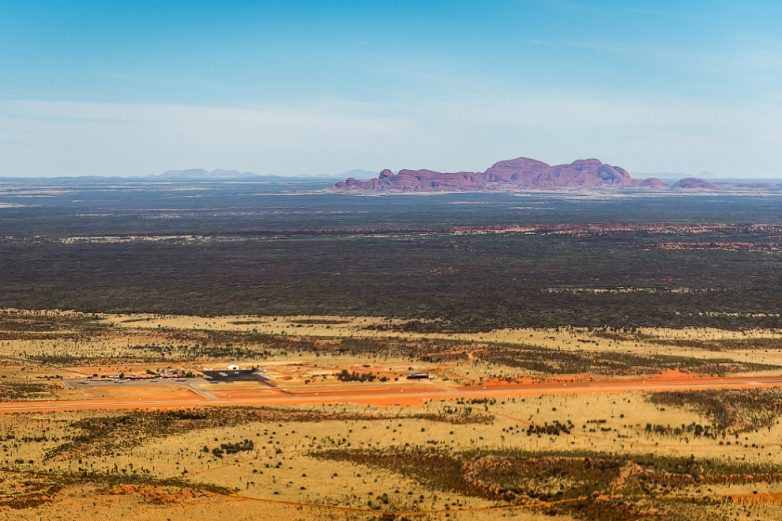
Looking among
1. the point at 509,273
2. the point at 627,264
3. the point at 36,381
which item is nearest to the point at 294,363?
the point at 36,381

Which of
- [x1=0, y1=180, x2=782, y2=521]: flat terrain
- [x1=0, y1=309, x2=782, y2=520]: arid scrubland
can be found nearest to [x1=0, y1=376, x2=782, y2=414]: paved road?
→ [x1=0, y1=180, x2=782, y2=521]: flat terrain

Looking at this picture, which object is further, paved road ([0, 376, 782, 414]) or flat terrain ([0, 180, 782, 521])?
paved road ([0, 376, 782, 414])

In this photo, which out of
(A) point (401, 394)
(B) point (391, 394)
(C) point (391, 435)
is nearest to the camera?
(C) point (391, 435)

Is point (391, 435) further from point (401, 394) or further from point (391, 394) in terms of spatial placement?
point (401, 394)

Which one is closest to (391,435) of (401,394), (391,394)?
(391,394)

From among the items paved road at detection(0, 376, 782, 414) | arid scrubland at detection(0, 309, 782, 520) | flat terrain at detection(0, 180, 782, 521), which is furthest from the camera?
paved road at detection(0, 376, 782, 414)

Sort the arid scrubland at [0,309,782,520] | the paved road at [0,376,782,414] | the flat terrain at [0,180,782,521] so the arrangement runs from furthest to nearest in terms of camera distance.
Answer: the paved road at [0,376,782,414] < the flat terrain at [0,180,782,521] < the arid scrubland at [0,309,782,520]

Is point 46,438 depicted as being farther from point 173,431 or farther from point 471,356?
point 471,356

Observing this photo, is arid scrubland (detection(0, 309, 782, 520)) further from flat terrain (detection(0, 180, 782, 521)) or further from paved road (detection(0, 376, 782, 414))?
paved road (detection(0, 376, 782, 414))
